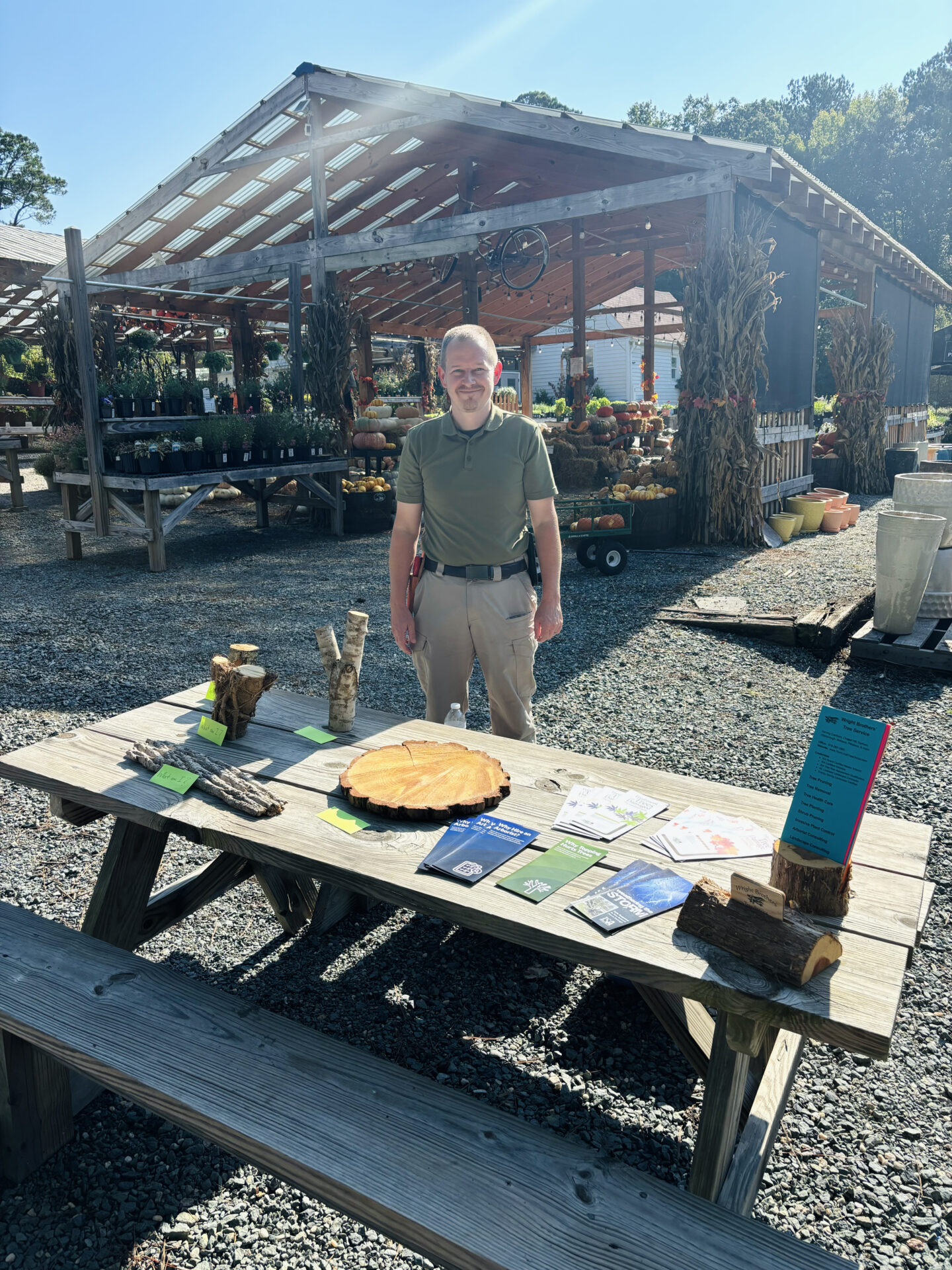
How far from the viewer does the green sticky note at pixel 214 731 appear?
242cm

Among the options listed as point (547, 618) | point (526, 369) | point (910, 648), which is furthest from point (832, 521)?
point (526, 369)

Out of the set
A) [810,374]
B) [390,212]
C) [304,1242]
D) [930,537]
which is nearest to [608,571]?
[930,537]

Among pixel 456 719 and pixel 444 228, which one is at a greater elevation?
pixel 444 228

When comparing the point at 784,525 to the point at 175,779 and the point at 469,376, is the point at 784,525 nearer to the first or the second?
the point at 469,376

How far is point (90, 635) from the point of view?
6.18 m

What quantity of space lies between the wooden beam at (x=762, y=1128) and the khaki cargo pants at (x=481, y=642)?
4.78 feet

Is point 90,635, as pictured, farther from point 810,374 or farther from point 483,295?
point 483,295

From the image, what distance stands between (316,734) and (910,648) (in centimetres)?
411

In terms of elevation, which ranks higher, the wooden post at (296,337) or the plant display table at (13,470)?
the wooden post at (296,337)

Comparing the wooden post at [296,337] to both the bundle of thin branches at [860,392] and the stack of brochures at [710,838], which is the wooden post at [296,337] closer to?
the bundle of thin branches at [860,392]

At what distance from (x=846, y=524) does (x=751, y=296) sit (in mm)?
3221

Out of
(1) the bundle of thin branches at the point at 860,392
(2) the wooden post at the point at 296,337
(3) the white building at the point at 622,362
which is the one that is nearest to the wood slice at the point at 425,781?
(2) the wooden post at the point at 296,337

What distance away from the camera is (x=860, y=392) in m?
13.8

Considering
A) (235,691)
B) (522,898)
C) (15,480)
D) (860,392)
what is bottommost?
(522,898)
